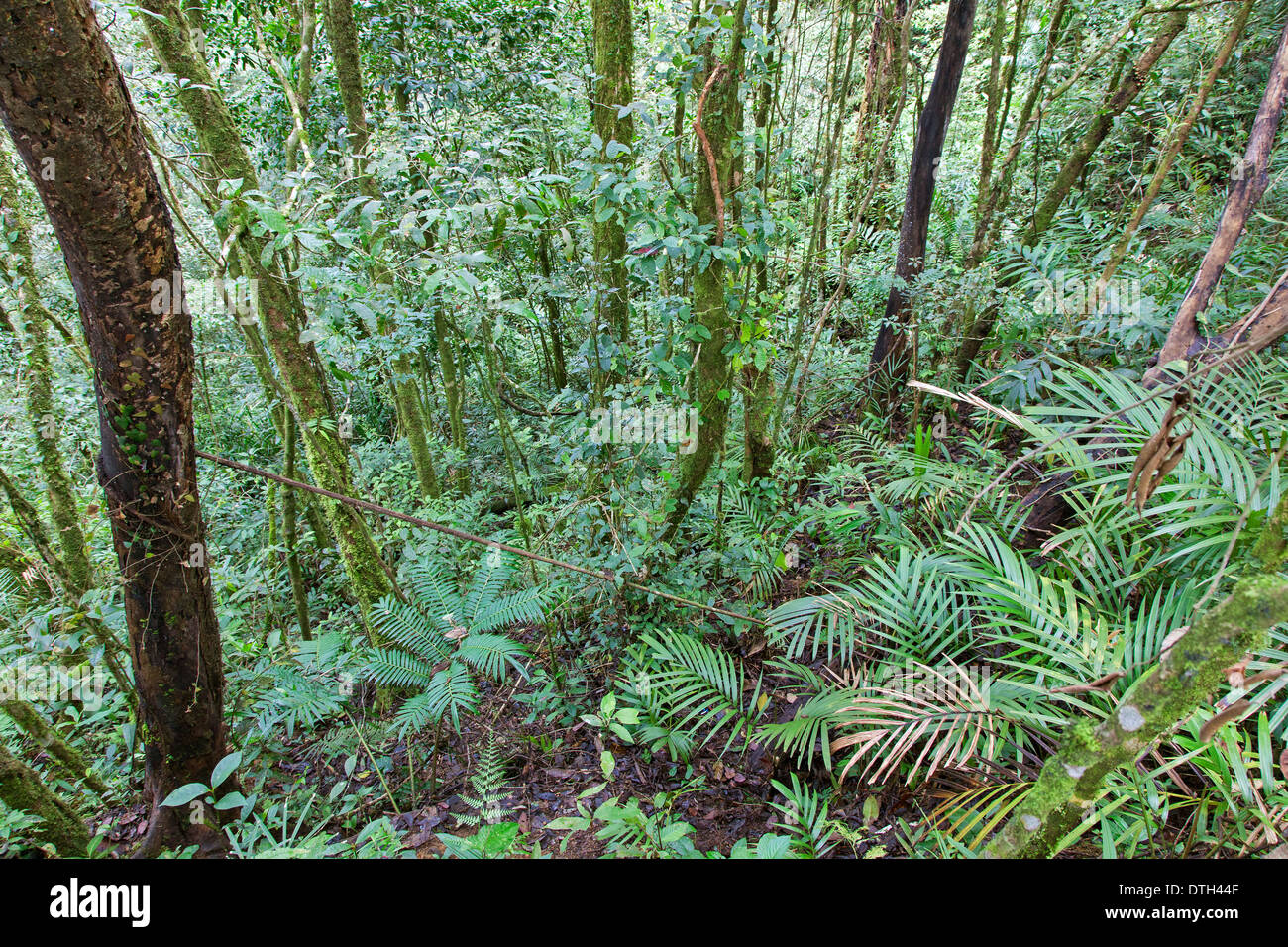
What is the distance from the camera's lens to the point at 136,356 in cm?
174

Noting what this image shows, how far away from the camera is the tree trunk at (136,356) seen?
149cm

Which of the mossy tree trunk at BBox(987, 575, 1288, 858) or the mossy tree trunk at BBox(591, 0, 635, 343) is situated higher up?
the mossy tree trunk at BBox(591, 0, 635, 343)

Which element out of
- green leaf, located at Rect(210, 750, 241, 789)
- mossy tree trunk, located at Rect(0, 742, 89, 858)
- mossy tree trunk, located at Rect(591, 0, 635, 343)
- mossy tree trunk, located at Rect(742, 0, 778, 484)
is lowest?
mossy tree trunk, located at Rect(0, 742, 89, 858)

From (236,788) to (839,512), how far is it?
3052mm

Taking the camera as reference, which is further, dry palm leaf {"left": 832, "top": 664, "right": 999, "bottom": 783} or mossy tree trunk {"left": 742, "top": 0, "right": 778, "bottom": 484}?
mossy tree trunk {"left": 742, "top": 0, "right": 778, "bottom": 484}

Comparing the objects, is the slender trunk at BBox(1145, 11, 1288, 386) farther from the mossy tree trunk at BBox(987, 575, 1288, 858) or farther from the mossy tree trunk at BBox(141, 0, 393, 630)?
the mossy tree trunk at BBox(141, 0, 393, 630)

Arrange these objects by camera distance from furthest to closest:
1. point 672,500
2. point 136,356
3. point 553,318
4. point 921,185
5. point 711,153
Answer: point 553,318 → point 921,185 → point 672,500 → point 711,153 → point 136,356

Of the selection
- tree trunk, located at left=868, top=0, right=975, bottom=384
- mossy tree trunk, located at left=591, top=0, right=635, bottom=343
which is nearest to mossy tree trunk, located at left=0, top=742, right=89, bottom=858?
mossy tree trunk, located at left=591, top=0, right=635, bottom=343

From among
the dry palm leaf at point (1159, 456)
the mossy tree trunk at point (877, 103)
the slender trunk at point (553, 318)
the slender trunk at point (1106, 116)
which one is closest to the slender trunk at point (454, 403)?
the slender trunk at point (553, 318)

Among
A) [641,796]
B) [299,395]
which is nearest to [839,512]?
[641,796]

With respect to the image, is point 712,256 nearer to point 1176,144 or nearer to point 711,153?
point 711,153

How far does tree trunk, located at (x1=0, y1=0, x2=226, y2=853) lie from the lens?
4.87ft

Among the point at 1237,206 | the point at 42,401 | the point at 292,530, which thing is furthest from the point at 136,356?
the point at 1237,206

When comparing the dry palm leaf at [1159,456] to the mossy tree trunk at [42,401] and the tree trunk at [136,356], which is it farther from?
the mossy tree trunk at [42,401]
